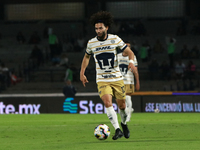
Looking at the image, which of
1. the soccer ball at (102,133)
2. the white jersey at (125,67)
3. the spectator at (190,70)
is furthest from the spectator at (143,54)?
the soccer ball at (102,133)

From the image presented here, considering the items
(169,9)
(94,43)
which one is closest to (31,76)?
(169,9)

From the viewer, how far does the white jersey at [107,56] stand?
8602 mm

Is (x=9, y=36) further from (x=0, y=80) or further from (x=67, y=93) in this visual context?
(x=67, y=93)

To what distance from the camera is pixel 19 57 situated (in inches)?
1198

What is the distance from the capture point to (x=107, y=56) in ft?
28.2

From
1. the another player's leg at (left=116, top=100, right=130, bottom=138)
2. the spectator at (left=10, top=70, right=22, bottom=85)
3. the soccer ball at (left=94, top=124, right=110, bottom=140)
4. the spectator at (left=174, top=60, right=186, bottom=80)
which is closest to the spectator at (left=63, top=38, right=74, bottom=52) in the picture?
the spectator at (left=10, top=70, right=22, bottom=85)

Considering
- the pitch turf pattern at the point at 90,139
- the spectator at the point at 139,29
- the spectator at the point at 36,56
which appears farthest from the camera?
the spectator at the point at 139,29

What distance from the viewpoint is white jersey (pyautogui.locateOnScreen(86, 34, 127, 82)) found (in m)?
8.60

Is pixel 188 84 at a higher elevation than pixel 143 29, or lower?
lower

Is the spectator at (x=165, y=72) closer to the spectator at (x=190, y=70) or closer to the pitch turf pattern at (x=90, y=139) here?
the spectator at (x=190, y=70)

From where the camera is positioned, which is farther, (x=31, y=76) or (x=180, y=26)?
(x=180, y=26)

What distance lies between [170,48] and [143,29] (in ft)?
19.1

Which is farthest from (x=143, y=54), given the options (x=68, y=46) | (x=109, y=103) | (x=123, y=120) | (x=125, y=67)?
(x=109, y=103)

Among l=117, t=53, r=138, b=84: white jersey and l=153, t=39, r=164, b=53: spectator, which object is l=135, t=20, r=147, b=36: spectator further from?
l=117, t=53, r=138, b=84: white jersey
